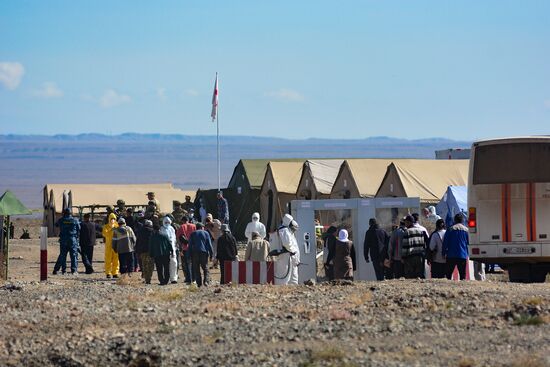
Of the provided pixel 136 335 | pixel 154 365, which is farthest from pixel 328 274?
pixel 154 365

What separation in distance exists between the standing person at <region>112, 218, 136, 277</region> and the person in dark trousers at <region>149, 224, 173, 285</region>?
1.82 m

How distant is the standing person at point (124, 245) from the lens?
88.2 ft

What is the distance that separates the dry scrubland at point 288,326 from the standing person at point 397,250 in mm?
1921

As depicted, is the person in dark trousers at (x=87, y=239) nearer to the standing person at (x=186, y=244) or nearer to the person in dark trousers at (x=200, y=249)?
the standing person at (x=186, y=244)

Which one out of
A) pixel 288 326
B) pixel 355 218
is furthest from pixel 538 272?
pixel 288 326

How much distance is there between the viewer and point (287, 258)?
23.0 m

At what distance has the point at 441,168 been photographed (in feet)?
123

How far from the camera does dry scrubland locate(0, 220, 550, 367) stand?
1389 cm

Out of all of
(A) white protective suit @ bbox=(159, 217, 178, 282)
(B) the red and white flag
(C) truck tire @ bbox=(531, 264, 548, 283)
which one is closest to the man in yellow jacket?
(A) white protective suit @ bbox=(159, 217, 178, 282)

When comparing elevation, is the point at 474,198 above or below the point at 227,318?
above

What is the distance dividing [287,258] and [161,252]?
281 cm

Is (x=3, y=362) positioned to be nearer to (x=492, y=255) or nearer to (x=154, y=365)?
(x=154, y=365)

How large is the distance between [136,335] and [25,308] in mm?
3950

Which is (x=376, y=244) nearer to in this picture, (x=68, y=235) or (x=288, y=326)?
(x=68, y=235)
